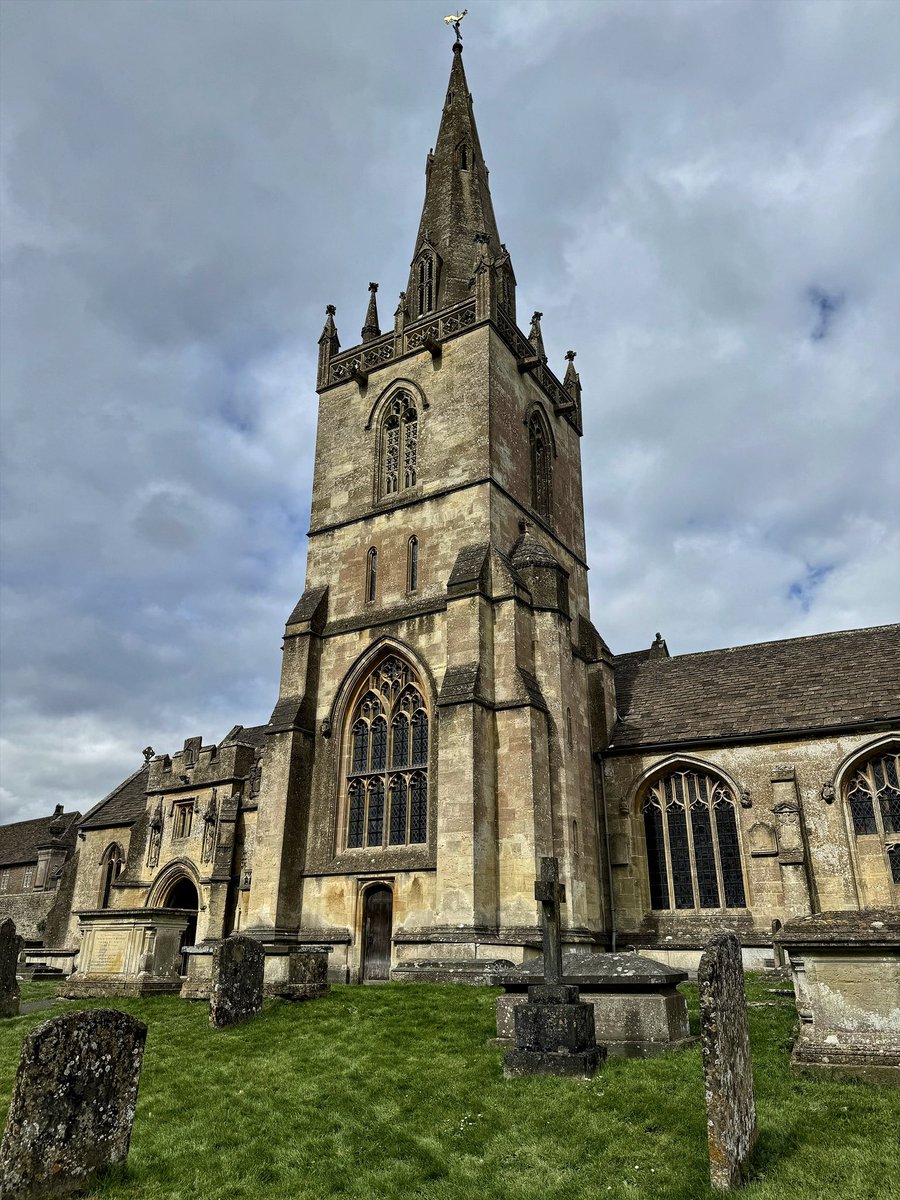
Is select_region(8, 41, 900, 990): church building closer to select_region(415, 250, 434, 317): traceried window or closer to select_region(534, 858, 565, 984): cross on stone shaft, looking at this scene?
select_region(415, 250, 434, 317): traceried window

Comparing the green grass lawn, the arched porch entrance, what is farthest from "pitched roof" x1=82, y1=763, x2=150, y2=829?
the green grass lawn

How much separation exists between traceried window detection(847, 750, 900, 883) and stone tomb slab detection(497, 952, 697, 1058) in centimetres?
1071

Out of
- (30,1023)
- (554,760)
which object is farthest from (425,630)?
(30,1023)

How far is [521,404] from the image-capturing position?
85.8ft

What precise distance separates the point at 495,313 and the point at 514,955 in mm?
17770

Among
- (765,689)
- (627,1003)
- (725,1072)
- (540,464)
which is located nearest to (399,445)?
(540,464)

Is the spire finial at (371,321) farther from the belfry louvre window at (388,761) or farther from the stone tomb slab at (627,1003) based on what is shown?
the stone tomb slab at (627,1003)

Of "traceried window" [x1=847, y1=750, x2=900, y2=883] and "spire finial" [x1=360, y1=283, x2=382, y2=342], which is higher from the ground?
"spire finial" [x1=360, y1=283, x2=382, y2=342]

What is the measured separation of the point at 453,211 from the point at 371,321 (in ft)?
18.5

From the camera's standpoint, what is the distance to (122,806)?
113 feet

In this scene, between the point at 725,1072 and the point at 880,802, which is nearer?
the point at 725,1072

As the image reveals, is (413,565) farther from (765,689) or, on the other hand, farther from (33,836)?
(33,836)

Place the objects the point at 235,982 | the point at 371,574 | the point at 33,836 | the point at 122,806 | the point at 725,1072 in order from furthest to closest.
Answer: the point at 33,836, the point at 122,806, the point at 371,574, the point at 235,982, the point at 725,1072

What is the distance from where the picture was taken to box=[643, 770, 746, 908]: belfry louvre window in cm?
2044
